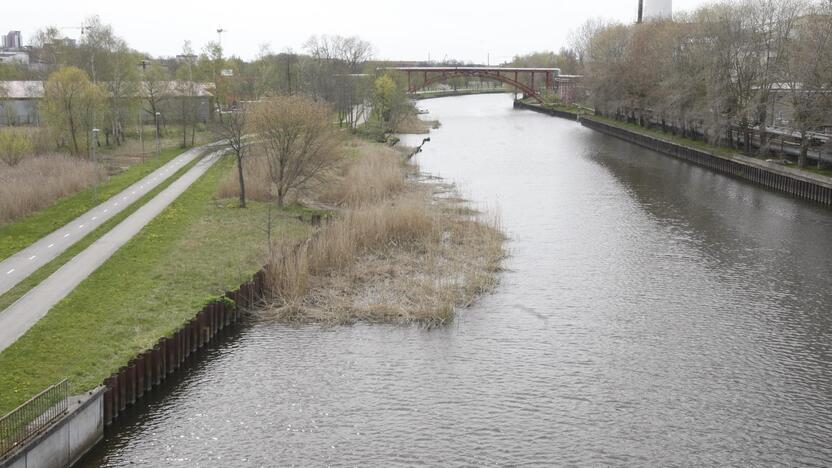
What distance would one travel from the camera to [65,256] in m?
29.3

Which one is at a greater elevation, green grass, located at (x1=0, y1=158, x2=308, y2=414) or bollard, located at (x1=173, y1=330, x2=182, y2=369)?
green grass, located at (x1=0, y1=158, x2=308, y2=414)

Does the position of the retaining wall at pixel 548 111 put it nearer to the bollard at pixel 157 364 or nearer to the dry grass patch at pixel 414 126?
the dry grass patch at pixel 414 126

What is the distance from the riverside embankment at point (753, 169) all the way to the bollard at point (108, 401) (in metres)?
44.7

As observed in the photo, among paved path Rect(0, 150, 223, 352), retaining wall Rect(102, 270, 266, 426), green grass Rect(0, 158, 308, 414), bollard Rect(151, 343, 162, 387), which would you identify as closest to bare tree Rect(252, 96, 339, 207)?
green grass Rect(0, 158, 308, 414)

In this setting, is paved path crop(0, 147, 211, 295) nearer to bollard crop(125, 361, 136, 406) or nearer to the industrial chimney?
bollard crop(125, 361, 136, 406)

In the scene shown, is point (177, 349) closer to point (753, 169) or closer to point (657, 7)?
point (753, 169)

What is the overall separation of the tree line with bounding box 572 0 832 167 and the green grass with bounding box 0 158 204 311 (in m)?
40.2

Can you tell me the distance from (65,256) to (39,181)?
14113 millimetres

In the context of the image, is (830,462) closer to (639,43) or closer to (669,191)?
(669,191)

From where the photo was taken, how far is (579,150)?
81938 mm

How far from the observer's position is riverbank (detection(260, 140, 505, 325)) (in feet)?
91.2

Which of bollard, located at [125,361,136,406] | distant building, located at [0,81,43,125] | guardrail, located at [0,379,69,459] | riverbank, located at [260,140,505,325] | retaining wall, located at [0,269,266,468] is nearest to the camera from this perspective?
guardrail, located at [0,379,69,459]

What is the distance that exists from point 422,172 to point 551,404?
4023 centimetres

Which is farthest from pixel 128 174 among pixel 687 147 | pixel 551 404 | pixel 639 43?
pixel 639 43
